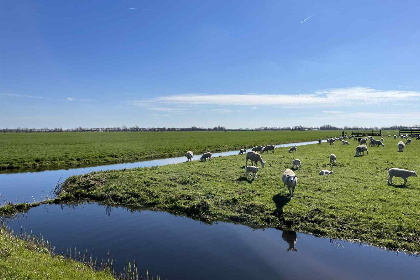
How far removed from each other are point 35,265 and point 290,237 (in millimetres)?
11196

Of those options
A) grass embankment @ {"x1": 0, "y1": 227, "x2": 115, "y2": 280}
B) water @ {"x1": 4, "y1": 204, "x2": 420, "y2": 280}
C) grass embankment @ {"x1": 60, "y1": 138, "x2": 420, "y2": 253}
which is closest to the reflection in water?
water @ {"x1": 4, "y1": 204, "x2": 420, "y2": 280}

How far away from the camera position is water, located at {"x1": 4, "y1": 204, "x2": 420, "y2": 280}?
10180mm

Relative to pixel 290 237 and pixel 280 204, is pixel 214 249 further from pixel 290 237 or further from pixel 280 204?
pixel 280 204

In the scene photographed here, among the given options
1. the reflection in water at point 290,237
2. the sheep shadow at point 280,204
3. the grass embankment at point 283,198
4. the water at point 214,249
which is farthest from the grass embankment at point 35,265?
the sheep shadow at point 280,204

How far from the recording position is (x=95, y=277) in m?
8.90

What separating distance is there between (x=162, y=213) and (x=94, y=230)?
4.37 metres

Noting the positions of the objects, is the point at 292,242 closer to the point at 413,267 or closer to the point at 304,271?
the point at 304,271

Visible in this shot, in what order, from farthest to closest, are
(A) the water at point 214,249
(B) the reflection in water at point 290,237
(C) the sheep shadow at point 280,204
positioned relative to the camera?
(C) the sheep shadow at point 280,204 < (B) the reflection in water at point 290,237 < (A) the water at point 214,249

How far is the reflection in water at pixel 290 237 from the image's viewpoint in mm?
12219

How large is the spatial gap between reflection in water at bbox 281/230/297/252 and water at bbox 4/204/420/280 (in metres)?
0.05

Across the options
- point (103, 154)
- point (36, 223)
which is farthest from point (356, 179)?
point (103, 154)

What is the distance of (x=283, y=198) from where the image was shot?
1717 centimetres

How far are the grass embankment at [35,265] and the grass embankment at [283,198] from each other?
25.8 feet

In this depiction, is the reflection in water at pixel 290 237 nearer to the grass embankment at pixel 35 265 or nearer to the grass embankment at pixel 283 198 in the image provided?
the grass embankment at pixel 283 198
